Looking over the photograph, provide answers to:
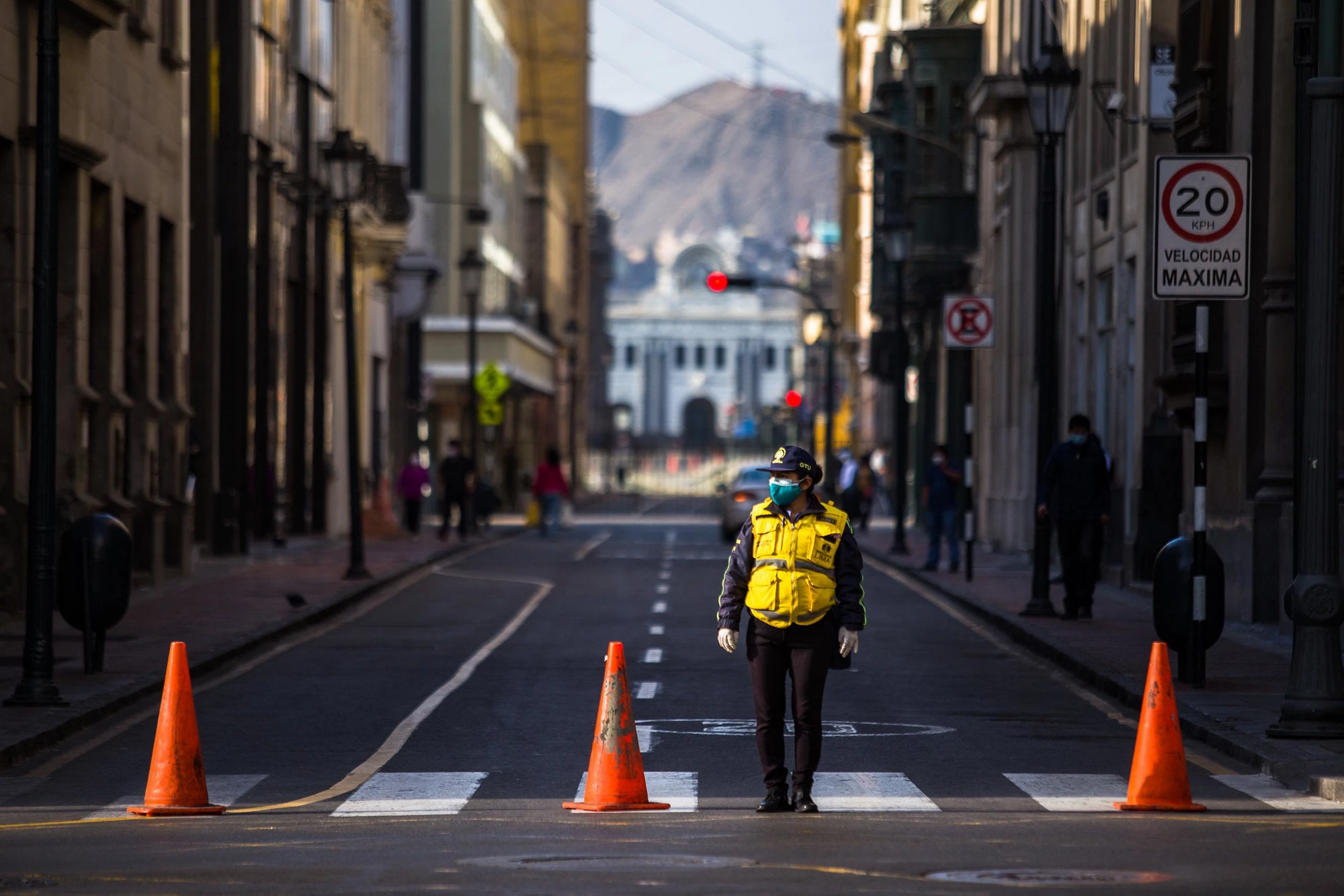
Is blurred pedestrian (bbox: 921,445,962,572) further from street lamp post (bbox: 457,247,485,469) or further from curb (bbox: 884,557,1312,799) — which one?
street lamp post (bbox: 457,247,485,469)

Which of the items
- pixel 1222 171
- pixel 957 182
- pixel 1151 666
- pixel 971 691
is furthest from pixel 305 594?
pixel 957 182

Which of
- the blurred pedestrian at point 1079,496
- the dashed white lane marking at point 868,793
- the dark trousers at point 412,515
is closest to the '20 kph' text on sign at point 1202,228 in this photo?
the dashed white lane marking at point 868,793

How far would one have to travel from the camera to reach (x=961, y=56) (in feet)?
161

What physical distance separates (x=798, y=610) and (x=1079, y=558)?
42.2ft

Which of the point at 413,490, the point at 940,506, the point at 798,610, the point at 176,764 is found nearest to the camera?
the point at 798,610

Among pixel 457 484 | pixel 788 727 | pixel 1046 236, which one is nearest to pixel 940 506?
pixel 1046 236

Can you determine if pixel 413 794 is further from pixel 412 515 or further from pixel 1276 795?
pixel 412 515

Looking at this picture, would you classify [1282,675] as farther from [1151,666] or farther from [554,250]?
[554,250]

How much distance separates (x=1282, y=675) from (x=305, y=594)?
1284cm

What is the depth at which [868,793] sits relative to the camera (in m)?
12.0

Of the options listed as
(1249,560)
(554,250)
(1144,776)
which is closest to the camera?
(1144,776)

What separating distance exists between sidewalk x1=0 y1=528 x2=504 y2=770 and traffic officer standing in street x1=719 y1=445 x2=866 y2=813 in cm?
424

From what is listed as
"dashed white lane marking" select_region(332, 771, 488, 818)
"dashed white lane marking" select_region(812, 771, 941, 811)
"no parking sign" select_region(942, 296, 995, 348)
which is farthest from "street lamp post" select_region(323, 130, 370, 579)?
"dashed white lane marking" select_region(812, 771, 941, 811)

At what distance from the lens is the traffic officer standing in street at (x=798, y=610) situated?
1111 centimetres
